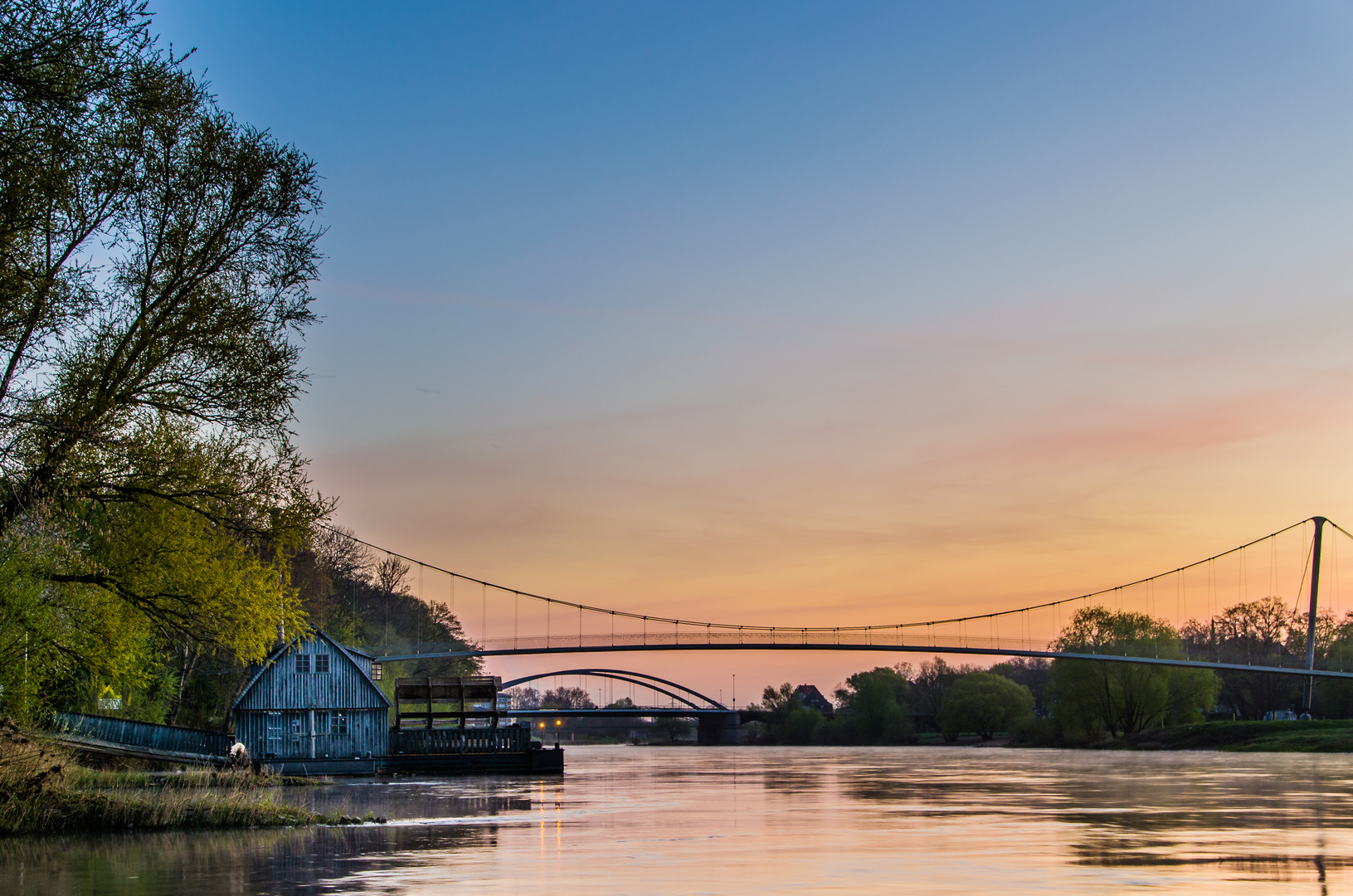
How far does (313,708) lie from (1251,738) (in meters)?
61.7

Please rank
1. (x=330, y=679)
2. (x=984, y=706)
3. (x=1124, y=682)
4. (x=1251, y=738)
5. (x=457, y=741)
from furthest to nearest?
(x=984, y=706), (x=1124, y=682), (x=1251, y=738), (x=457, y=741), (x=330, y=679)

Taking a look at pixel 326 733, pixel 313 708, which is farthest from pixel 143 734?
pixel 326 733

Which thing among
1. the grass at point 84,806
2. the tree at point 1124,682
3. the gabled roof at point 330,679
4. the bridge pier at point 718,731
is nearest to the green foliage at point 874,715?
the bridge pier at point 718,731

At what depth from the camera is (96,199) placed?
19141 millimetres

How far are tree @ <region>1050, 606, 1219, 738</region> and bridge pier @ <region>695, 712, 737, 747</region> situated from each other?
5939cm

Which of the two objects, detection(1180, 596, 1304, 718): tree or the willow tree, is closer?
the willow tree

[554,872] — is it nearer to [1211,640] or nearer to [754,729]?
[1211,640]

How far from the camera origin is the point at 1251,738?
8131 centimetres

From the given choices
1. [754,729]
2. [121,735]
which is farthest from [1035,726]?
[121,735]

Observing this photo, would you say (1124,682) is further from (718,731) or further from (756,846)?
(756,846)

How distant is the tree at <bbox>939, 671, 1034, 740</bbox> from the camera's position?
109 meters

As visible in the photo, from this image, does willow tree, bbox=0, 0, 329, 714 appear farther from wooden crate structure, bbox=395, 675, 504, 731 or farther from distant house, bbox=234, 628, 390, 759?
wooden crate structure, bbox=395, 675, 504, 731

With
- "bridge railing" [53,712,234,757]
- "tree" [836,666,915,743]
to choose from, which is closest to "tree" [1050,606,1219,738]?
"tree" [836,666,915,743]

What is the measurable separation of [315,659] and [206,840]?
2889 cm
